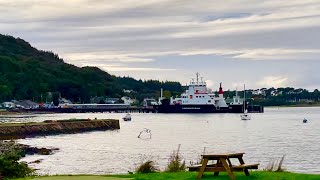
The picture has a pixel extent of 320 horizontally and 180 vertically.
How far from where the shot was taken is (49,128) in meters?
87.7

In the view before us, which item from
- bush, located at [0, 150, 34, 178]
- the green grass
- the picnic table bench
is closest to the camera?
the picnic table bench

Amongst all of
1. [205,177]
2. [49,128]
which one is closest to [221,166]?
[205,177]

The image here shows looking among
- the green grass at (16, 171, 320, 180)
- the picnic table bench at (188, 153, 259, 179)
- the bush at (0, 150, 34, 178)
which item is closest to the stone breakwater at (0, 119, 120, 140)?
the bush at (0, 150, 34, 178)

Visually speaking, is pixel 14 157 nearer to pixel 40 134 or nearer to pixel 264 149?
pixel 264 149

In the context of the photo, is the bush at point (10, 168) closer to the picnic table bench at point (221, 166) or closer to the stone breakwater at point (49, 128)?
the picnic table bench at point (221, 166)

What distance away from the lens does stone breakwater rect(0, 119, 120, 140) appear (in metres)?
74.7

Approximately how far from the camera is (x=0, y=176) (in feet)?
67.5

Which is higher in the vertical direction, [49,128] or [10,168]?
[10,168]

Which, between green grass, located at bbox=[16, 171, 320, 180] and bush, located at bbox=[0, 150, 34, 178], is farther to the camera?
bush, located at bbox=[0, 150, 34, 178]

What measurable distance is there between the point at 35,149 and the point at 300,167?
23.2 metres

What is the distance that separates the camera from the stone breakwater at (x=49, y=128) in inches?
2940

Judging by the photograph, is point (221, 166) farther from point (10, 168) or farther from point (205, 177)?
point (10, 168)

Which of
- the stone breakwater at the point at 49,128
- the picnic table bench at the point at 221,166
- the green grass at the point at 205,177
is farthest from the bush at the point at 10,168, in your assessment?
the stone breakwater at the point at 49,128

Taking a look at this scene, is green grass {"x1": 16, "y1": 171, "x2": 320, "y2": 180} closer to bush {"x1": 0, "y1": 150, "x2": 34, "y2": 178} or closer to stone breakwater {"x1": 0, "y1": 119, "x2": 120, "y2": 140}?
bush {"x1": 0, "y1": 150, "x2": 34, "y2": 178}
